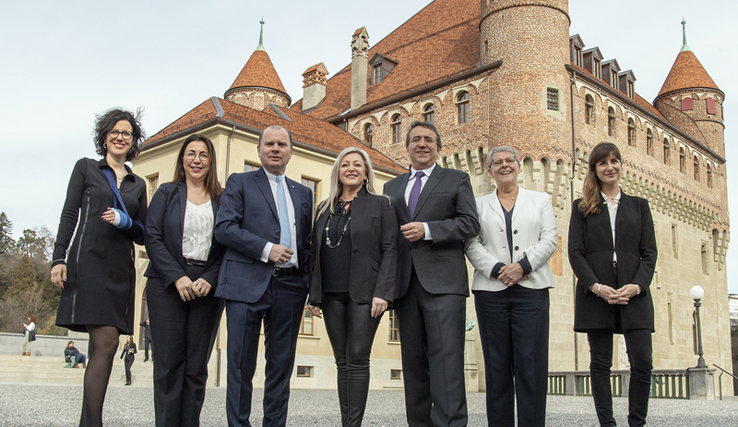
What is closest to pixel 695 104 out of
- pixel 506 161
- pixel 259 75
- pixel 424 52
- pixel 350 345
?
pixel 424 52

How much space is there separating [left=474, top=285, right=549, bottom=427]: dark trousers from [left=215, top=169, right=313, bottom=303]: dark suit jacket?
1410mm

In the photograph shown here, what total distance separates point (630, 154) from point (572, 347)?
32.4 ft

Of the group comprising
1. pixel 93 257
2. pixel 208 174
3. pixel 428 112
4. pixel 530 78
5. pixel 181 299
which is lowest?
pixel 181 299

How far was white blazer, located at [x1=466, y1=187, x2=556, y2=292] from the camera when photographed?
176 inches

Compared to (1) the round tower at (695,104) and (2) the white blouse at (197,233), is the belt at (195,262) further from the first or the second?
(1) the round tower at (695,104)

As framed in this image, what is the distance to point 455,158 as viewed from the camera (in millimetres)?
26203

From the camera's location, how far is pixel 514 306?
4.43m

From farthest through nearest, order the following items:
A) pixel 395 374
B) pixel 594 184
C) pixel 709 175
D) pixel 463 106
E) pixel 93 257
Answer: pixel 709 175, pixel 463 106, pixel 395 374, pixel 594 184, pixel 93 257

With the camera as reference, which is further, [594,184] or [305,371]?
[305,371]

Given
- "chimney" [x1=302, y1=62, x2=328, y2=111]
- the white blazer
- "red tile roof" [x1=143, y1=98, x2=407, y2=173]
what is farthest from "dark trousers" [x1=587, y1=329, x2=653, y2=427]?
"chimney" [x1=302, y1=62, x2=328, y2=111]

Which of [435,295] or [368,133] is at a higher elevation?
[368,133]

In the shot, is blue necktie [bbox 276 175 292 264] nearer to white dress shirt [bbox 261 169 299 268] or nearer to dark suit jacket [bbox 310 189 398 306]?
white dress shirt [bbox 261 169 299 268]

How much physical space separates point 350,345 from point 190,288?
112 centimetres

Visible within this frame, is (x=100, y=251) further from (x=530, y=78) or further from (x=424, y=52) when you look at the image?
(x=424, y=52)
